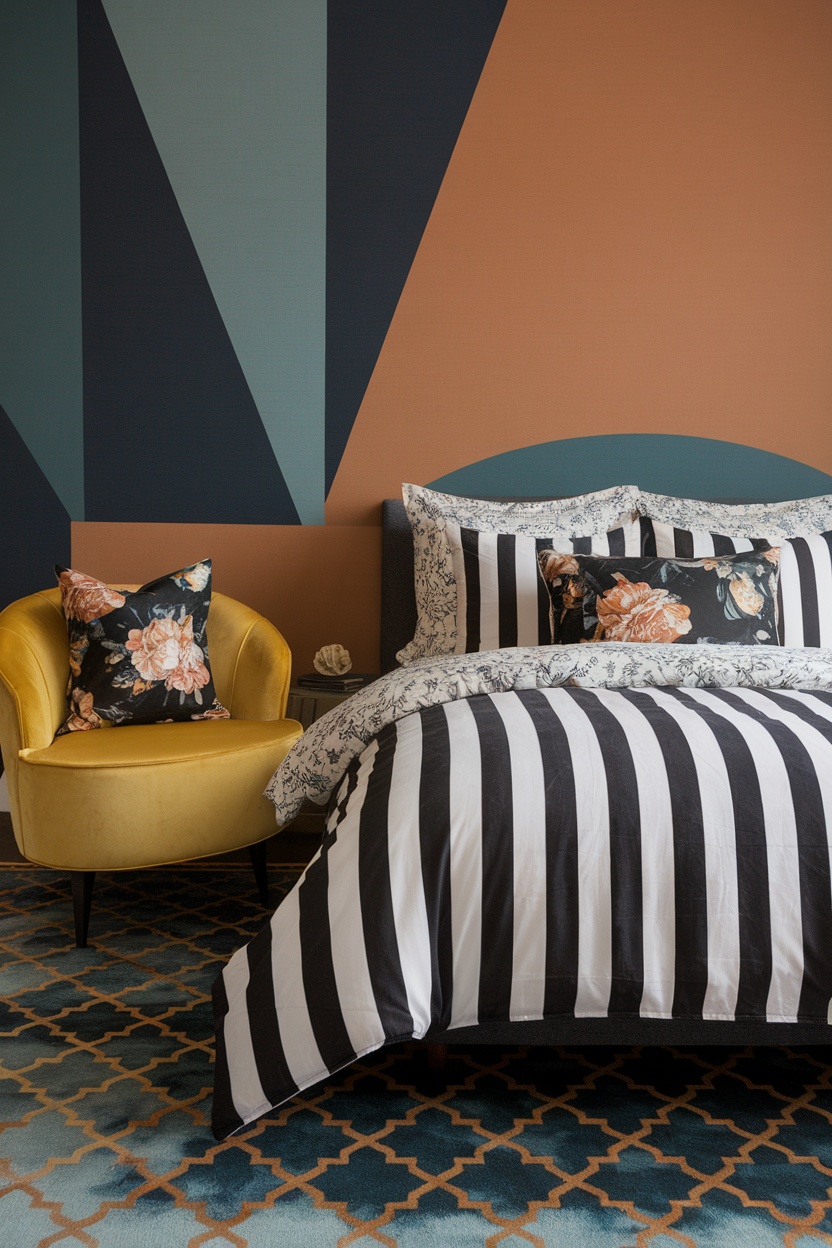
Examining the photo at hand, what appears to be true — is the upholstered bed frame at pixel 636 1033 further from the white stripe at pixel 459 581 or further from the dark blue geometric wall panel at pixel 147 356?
the dark blue geometric wall panel at pixel 147 356

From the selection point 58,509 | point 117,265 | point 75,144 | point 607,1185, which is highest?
point 75,144

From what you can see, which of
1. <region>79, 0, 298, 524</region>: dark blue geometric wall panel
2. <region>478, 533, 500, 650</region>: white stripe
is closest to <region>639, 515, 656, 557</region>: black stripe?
<region>478, 533, 500, 650</region>: white stripe

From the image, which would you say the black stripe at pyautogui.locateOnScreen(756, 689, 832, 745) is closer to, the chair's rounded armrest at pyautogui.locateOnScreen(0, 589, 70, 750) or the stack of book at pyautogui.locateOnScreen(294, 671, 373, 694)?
the stack of book at pyautogui.locateOnScreen(294, 671, 373, 694)

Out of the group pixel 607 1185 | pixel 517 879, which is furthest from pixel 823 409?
pixel 607 1185

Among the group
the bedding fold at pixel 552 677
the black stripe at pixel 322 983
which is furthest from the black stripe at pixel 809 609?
the black stripe at pixel 322 983

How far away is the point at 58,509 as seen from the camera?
3561 mm

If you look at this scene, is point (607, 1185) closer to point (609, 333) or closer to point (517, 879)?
point (517, 879)

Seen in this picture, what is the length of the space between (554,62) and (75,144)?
1673 mm

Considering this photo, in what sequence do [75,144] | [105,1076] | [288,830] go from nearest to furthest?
[105,1076] < [288,830] < [75,144]

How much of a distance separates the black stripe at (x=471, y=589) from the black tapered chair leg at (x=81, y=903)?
4.14 feet

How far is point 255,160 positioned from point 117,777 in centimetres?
227

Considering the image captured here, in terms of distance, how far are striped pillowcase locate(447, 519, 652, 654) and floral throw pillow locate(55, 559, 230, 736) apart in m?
0.80

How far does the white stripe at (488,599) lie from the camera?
2996 mm

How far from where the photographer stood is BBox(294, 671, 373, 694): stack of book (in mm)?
3127
